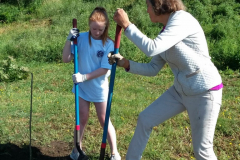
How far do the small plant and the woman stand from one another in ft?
17.0

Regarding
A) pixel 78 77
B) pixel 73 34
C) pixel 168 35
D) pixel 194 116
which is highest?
pixel 168 35

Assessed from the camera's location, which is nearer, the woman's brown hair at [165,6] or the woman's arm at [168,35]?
the woman's arm at [168,35]

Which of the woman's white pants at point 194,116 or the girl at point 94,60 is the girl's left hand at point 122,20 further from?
the woman's white pants at point 194,116

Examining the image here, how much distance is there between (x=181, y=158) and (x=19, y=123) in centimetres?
224

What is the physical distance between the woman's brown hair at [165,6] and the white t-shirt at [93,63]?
2.70 feet

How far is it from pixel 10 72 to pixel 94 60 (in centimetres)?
494

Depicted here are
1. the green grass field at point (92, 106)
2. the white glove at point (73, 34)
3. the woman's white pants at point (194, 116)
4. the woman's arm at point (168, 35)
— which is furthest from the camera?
the green grass field at point (92, 106)

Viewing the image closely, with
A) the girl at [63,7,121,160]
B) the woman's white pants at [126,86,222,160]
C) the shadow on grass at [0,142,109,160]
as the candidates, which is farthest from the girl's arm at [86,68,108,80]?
the shadow on grass at [0,142,109,160]

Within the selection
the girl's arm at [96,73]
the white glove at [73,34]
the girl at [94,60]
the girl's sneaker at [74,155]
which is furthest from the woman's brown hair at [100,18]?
the girl's sneaker at [74,155]

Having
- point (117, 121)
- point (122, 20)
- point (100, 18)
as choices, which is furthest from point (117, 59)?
point (117, 121)

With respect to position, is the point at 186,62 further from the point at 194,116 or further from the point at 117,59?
the point at 117,59

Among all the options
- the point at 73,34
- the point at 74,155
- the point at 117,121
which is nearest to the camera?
the point at 73,34

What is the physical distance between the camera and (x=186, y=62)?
263 cm

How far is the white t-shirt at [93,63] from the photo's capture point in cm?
328
